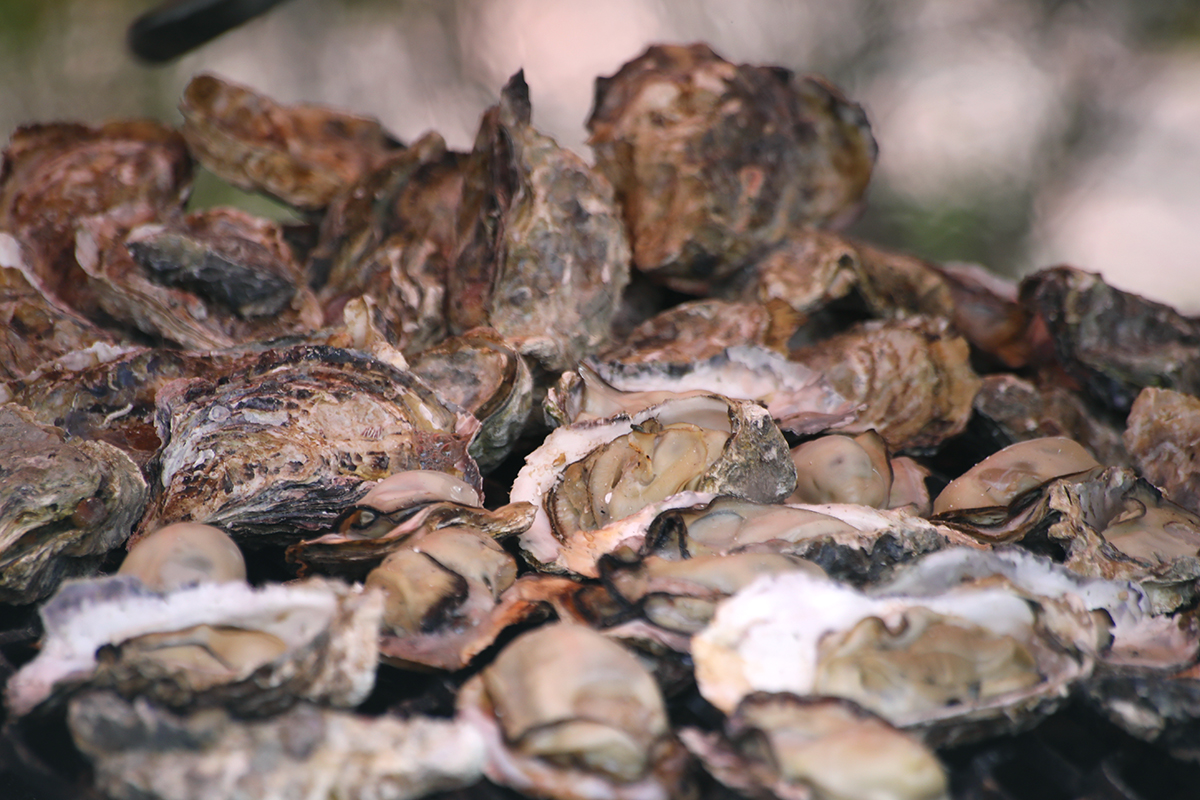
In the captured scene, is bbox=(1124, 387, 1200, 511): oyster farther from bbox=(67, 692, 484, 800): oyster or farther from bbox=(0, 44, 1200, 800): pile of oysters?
bbox=(67, 692, 484, 800): oyster

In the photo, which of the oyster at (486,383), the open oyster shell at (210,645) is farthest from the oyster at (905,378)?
the open oyster shell at (210,645)

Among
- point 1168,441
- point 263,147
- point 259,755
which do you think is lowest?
point 259,755

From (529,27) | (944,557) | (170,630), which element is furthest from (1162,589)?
(529,27)

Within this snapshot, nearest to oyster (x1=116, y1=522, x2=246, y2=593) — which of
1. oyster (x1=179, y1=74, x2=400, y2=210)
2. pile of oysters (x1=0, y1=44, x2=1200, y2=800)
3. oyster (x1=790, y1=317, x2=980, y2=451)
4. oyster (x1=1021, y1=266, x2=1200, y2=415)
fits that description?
pile of oysters (x1=0, y1=44, x2=1200, y2=800)

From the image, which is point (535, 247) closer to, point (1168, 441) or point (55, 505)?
point (55, 505)

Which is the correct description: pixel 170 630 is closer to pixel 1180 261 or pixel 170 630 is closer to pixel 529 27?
pixel 529 27

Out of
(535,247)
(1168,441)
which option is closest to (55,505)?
(535,247)
